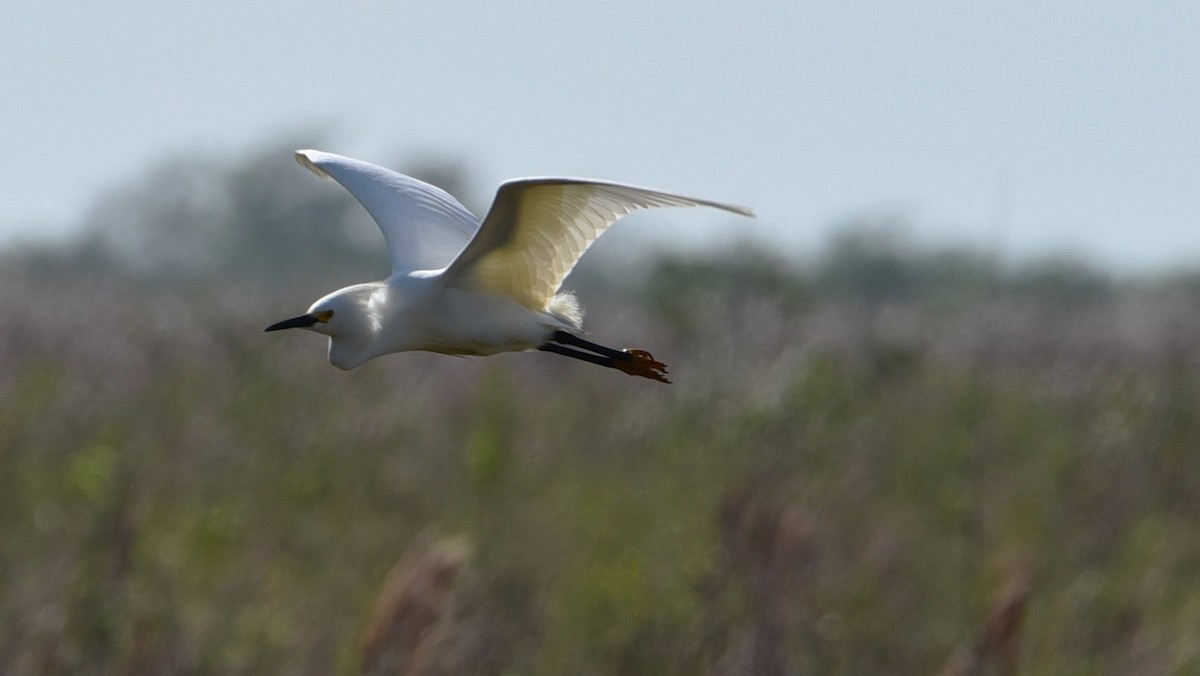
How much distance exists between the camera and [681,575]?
7602 millimetres

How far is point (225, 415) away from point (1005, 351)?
281 inches

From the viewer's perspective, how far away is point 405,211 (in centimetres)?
548

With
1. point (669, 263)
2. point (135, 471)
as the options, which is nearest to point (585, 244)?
point (135, 471)

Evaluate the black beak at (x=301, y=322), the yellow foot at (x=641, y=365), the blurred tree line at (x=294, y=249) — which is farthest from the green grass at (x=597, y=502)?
the blurred tree line at (x=294, y=249)

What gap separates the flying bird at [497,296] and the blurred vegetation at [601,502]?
189 centimetres

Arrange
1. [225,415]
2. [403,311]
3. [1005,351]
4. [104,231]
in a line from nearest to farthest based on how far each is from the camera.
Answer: [403,311]
[225,415]
[1005,351]
[104,231]

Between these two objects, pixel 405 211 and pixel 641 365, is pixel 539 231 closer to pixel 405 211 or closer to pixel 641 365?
pixel 641 365

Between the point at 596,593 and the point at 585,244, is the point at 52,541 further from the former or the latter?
the point at 585,244

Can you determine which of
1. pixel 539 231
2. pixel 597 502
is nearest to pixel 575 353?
pixel 539 231

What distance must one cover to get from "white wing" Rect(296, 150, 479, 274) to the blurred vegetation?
1531 mm

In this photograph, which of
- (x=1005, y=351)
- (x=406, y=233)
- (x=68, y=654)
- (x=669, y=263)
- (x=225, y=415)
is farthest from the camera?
(x=1005, y=351)

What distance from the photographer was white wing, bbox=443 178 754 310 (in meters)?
4.38

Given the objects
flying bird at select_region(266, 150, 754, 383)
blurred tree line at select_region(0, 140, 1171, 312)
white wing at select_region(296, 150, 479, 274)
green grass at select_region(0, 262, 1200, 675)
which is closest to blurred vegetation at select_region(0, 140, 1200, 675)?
green grass at select_region(0, 262, 1200, 675)

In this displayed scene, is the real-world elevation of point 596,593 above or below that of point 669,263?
below
